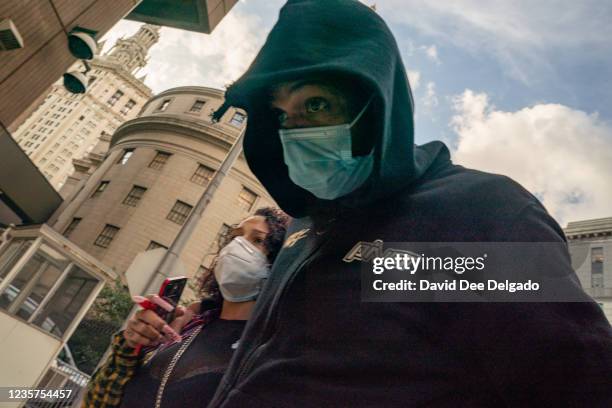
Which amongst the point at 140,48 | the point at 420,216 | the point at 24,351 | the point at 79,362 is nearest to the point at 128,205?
the point at 79,362

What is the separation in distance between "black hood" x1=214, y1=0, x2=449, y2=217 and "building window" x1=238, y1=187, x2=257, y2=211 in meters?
23.5

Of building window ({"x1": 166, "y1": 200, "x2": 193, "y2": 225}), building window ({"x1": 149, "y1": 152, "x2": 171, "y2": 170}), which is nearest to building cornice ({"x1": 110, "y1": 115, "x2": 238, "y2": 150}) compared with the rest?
building window ({"x1": 149, "y1": 152, "x2": 171, "y2": 170})

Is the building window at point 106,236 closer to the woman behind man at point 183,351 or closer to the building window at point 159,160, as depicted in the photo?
the building window at point 159,160

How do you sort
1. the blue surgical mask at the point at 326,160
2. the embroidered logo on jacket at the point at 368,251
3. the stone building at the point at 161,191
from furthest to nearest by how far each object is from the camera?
the stone building at the point at 161,191 → the blue surgical mask at the point at 326,160 → the embroidered logo on jacket at the point at 368,251

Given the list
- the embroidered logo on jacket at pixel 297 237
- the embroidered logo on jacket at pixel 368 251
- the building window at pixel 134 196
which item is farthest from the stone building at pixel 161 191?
the embroidered logo on jacket at pixel 368 251

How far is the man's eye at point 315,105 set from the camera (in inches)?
60.4

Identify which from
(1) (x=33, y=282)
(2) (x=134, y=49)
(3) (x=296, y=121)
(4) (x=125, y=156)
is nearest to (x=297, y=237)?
(3) (x=296, y=121)

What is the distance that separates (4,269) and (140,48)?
10630 cm

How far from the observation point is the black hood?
4.27ft

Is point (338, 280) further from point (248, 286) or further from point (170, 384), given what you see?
point (248, 286)

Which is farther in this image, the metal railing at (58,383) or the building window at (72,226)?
the building window at (72,226)

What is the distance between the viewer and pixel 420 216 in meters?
1.16

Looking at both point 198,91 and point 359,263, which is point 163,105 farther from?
point 359,263

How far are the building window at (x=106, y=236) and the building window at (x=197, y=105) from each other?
37.5ft
